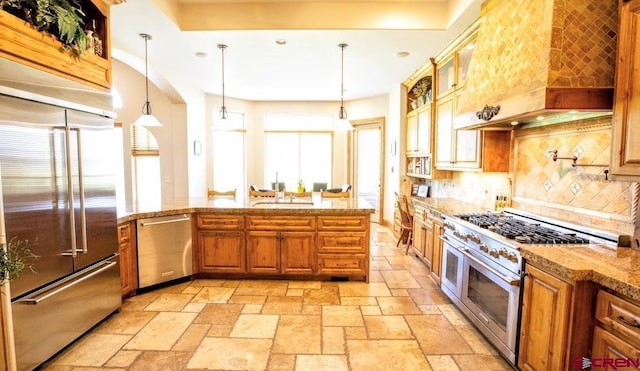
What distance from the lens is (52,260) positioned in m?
2.18

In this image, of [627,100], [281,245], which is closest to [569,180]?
[627,100]

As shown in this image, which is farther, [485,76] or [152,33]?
[152,33]

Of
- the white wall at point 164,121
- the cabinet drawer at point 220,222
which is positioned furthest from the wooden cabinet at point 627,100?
the white wall at point 164,121

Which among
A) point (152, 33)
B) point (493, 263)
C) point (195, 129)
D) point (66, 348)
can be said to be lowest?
point (66, 348)

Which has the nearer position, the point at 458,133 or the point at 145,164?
the point at 458,133

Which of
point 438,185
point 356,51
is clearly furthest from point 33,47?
point 438,185

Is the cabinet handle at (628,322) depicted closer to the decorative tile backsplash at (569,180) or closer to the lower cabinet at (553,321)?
the lower cabinet at (553,321)

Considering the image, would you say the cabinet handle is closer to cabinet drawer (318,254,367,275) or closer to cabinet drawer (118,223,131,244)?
cabinet drawer (318,254,367,275)

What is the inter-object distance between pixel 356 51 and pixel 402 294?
122 inches

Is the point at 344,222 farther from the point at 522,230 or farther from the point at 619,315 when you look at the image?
the point at 619,315

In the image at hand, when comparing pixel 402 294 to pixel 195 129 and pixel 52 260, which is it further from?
pixel 195 129

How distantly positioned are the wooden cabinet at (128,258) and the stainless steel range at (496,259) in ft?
10.5

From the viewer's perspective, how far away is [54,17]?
2100 mm
